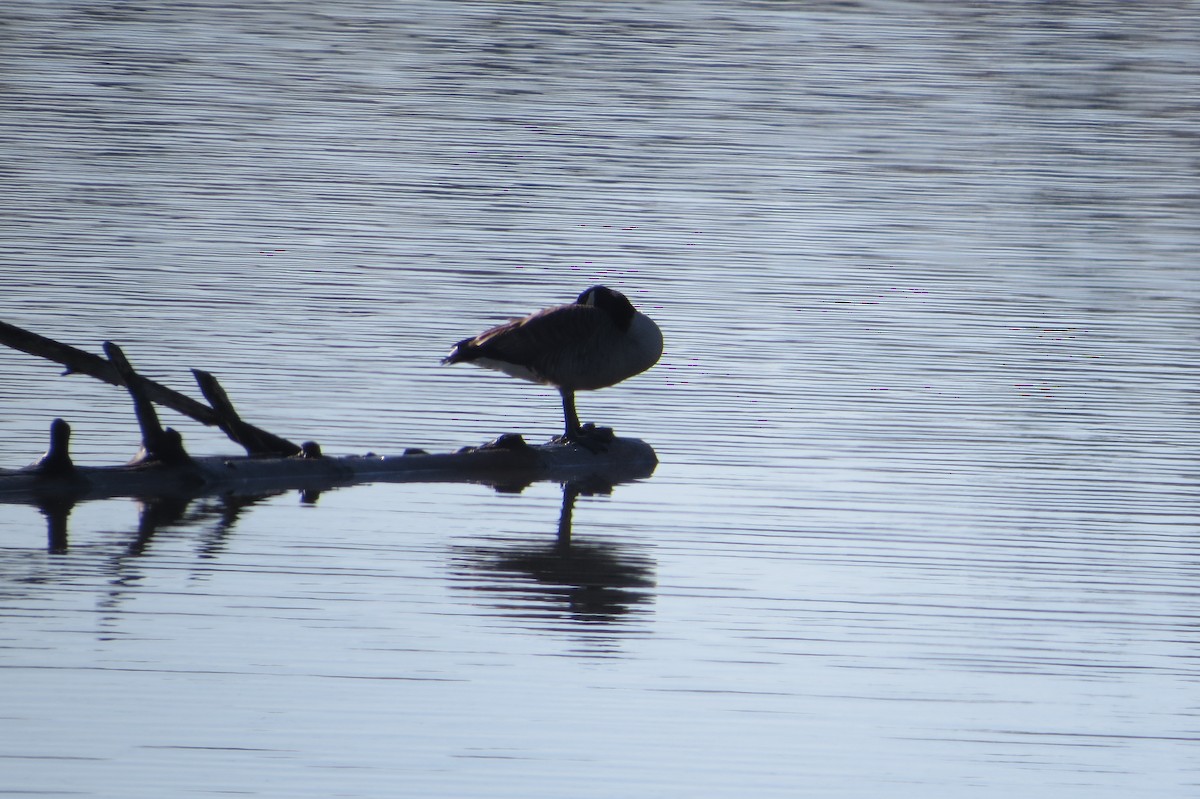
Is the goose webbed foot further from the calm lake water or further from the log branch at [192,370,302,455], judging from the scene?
the log branch at [192,370,302,455]

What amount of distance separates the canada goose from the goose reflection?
1451mm

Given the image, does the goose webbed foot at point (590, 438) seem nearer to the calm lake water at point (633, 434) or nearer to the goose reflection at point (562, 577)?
the calm lake water at point (633, 434)

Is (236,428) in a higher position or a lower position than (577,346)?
lower

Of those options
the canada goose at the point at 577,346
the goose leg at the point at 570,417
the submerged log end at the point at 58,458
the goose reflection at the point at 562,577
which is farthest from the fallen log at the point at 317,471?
the goose reflection at the point at 562,577

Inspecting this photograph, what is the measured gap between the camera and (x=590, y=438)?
944cm

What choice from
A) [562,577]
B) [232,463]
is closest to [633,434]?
[232,463]

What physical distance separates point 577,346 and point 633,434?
1274mm

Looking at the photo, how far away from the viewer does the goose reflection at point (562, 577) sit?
22.0 ft

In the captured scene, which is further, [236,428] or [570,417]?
[570,417]

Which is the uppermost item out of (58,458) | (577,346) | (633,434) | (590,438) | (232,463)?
(577,346)

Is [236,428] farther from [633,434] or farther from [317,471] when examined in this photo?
[633,434]

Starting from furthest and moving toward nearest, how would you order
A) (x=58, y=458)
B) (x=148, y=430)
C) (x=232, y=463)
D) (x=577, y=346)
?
(x=577, y=346) < (x=232, y=463) < (x=148, y=430) < (x=58, y=458)

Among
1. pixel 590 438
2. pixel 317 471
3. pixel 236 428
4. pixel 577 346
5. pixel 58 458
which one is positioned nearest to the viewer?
pixel 58 458

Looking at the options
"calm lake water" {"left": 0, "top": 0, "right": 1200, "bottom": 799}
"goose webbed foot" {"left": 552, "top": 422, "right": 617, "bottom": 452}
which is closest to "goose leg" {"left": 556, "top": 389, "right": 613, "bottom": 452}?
"goose webbed foot" {"left": 552, "top": 422, "right": 617, "bottom": 452}
